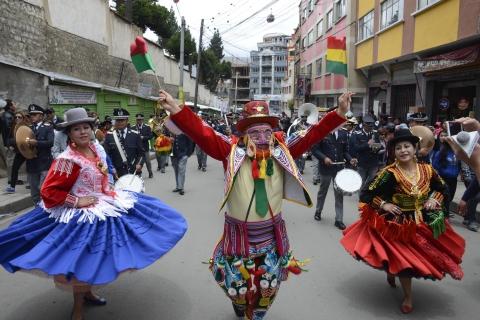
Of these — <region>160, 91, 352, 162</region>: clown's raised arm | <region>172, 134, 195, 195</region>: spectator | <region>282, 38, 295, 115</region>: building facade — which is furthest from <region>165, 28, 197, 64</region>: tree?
<region>160, 91, 352, 162</region>: clown's raised arm

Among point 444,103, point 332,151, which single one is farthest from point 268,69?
point 332,151

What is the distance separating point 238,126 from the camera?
3.58 m

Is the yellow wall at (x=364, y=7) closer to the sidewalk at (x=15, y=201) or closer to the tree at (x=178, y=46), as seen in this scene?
the sidewalk at (x=15, y=201)

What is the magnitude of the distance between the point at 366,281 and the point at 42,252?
11.2 feet

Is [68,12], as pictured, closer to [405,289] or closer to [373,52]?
[373,52]

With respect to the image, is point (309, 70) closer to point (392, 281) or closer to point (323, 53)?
Answer: point (323, 53)

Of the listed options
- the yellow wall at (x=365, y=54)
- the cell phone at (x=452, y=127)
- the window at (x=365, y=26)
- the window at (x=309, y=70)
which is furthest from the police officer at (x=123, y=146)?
the window at (x=309, y=70)

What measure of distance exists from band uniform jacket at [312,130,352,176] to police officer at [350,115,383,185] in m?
0.73

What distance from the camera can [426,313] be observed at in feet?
13.5

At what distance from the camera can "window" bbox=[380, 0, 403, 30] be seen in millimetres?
17352

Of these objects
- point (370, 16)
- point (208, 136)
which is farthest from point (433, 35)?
point (208, 136)

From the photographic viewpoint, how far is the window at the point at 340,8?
26.0 m

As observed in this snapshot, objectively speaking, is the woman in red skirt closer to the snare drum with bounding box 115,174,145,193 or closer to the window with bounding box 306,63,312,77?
the snare drum with bounding box 115,174,145,193

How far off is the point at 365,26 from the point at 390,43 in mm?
4780
